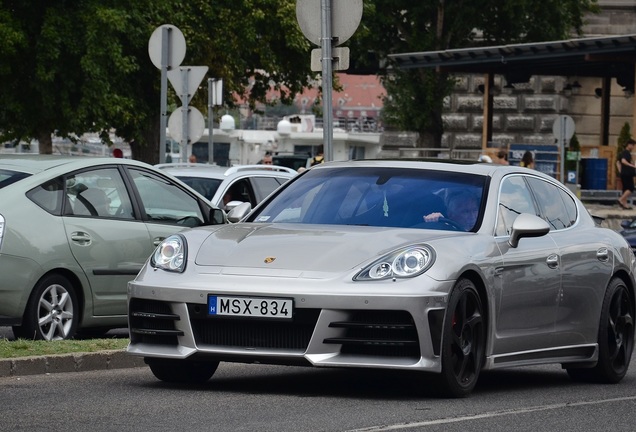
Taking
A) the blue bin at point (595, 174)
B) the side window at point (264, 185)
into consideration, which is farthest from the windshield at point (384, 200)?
the blue bin at point (595, 174)

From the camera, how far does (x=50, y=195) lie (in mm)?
12219

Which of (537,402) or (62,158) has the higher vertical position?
(62,158)

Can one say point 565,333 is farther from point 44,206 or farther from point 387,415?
point 44,206

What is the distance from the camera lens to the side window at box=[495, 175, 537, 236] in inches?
401

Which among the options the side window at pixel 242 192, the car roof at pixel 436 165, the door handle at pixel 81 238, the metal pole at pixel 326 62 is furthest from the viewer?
the side window at pixel 242 192

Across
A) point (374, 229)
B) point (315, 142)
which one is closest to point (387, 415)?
point (374, 229)

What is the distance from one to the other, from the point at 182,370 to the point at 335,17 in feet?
20.4

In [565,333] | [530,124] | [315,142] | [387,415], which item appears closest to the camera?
[387,415]

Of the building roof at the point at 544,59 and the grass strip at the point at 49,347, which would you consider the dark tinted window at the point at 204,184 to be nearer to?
the grass strip at the point at 49,347

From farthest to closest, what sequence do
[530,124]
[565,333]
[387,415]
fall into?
[530,124] < [565,333] < [387,415]

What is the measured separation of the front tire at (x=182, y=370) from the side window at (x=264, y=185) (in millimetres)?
10606

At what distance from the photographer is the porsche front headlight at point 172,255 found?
9.42 m

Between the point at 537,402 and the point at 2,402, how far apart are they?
116 inches

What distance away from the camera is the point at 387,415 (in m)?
8.39
